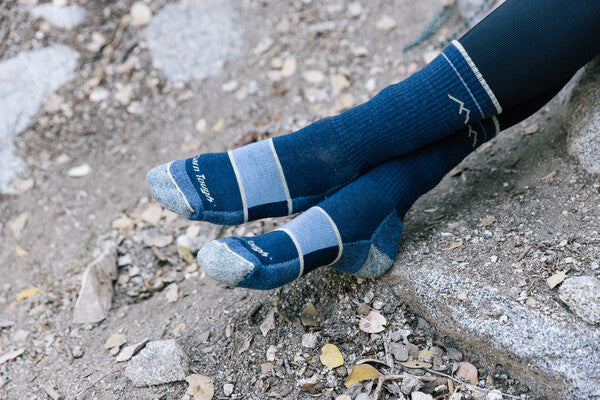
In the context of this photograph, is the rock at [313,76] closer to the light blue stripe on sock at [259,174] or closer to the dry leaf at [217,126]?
the dry leaf at [217,126]

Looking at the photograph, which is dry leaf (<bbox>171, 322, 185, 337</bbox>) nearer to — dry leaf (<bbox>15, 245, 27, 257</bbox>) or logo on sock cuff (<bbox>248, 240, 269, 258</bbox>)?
logo on sock cuff (<bbox>248, 240, 269, 258</bbox>)

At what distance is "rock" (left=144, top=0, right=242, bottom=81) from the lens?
2014mm

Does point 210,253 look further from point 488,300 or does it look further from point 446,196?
point 446,196

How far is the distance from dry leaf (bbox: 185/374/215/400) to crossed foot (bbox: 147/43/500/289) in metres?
0.24

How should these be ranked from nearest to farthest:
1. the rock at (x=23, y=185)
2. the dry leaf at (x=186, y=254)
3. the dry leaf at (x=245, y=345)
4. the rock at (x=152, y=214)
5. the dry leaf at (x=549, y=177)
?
the dry leaf at (x=245, y=345), the dry leaf at (x=549, y=177), the dry leaf at (x=186, y=254), the rock at (x=152, y=214), the rock at (x=23, y=185)

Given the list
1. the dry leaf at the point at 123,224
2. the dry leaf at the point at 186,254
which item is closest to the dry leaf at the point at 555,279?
the dry leaf at the point at 186,254

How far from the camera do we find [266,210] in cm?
117

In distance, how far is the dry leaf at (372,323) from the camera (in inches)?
43.3

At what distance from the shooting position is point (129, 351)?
1.21 metres

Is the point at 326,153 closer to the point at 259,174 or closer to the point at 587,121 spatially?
the point at 259,174

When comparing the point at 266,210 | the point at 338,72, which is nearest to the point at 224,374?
the point at 266,210

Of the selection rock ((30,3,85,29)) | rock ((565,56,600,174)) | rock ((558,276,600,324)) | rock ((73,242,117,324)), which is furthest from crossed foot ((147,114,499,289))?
rock ((30,3,85,29))

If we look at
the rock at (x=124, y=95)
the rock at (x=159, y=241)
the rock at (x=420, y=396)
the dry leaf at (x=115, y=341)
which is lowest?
the rock at (x=420, y=396)

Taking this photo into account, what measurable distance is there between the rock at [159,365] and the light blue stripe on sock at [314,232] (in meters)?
0.35
